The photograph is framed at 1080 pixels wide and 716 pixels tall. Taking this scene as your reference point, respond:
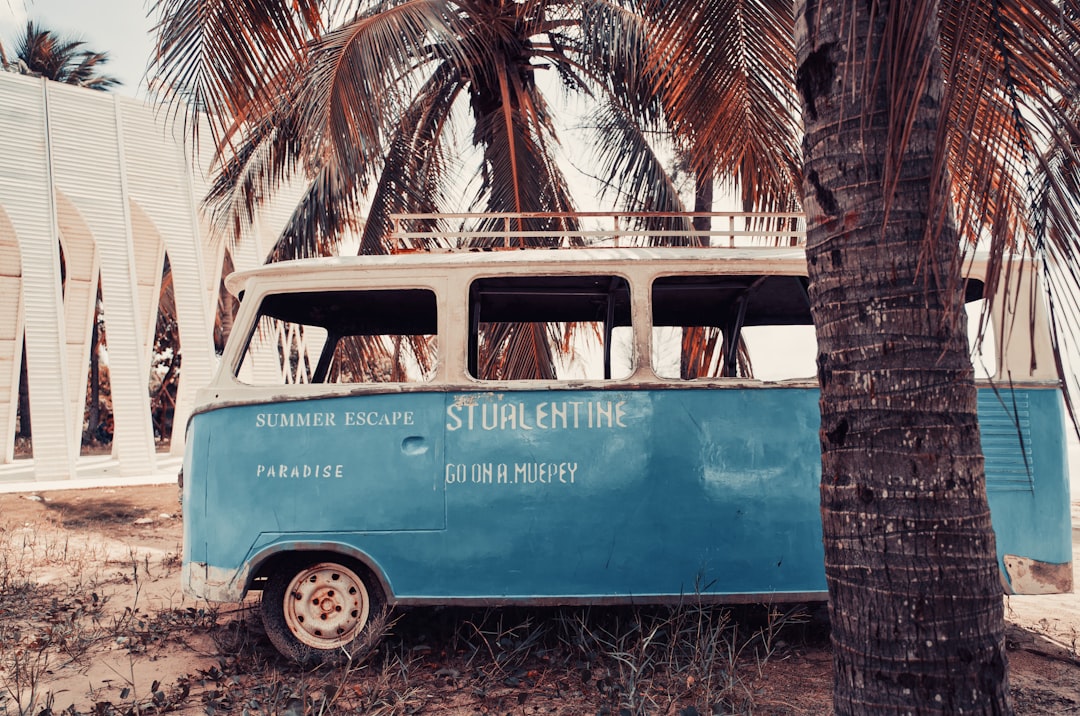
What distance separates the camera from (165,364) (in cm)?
2755

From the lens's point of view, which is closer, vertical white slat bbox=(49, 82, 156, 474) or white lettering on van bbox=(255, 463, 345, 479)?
white lettering on van bbox=(255, 463, 345, 479)

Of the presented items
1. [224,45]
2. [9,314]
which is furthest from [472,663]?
[9,314]

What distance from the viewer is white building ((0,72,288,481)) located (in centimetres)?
1246

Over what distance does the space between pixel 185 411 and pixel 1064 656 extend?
49.2ft

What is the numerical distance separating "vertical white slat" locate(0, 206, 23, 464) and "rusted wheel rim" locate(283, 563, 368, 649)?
41.6ft

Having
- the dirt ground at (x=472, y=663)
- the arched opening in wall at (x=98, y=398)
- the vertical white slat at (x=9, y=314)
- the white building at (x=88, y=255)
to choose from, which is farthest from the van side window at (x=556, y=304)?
the arched opening in wall at (x=98, y=398)

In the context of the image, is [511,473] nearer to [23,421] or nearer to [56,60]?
[56,60]

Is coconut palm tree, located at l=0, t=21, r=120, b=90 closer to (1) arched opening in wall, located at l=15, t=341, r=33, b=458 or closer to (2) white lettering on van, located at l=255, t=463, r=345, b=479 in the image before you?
(1) arched opening in wall, located at l=15, t=341, r=33, b=458

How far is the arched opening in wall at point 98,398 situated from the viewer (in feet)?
75.6

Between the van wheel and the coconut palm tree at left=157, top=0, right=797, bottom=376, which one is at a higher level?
the coconut palm tree at left=157, top=0, right=797, bottom=376

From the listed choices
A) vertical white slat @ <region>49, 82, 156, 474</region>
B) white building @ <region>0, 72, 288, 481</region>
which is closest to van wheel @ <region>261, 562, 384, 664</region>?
white building @ <region>0, 72, 288, 481</region>

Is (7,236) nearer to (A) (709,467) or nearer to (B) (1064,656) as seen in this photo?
(A) (709,467)

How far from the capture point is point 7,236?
14086 mm

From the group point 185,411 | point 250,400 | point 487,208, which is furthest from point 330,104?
point 185,411
